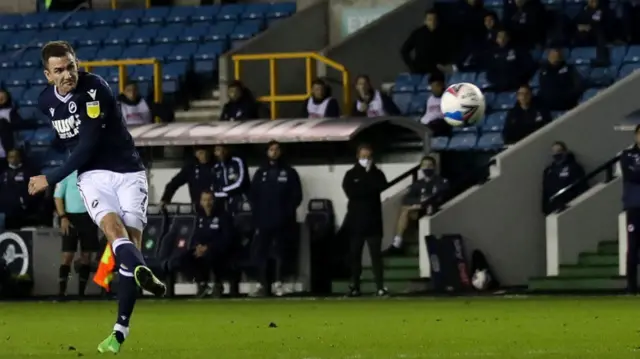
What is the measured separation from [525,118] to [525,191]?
1.00m

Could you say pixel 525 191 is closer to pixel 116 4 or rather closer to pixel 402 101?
pixel 402 101

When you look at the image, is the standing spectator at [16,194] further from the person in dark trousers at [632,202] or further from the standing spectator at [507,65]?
the person in dark trousers at [632,202]

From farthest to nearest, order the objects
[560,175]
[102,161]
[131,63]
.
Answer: [131,63] → [560,175] → [102,161]

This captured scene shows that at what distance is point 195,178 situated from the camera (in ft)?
75.6

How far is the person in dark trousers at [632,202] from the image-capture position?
19688mm

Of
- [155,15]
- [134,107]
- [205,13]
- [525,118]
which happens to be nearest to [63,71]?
[525,118]

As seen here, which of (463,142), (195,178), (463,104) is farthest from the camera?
(463,142)

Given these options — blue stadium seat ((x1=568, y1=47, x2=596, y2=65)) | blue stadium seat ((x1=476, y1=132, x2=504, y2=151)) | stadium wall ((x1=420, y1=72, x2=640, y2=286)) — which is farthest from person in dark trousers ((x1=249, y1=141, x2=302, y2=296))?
blue stadium seat ((x1=568, y1=47, x2=596, y2=65))

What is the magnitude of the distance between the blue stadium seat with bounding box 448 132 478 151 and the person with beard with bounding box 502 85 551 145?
2.31 ft

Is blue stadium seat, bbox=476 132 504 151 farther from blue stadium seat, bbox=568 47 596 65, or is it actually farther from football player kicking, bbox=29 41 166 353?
football player kicking, bbox=29 41 166 353

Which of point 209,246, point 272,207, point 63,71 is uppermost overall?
point 63,71

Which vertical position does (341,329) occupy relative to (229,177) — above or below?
below

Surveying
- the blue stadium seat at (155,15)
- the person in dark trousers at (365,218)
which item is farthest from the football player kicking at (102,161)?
the blue stadium seat at (155,15)

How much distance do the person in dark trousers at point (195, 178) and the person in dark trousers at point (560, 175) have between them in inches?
167
